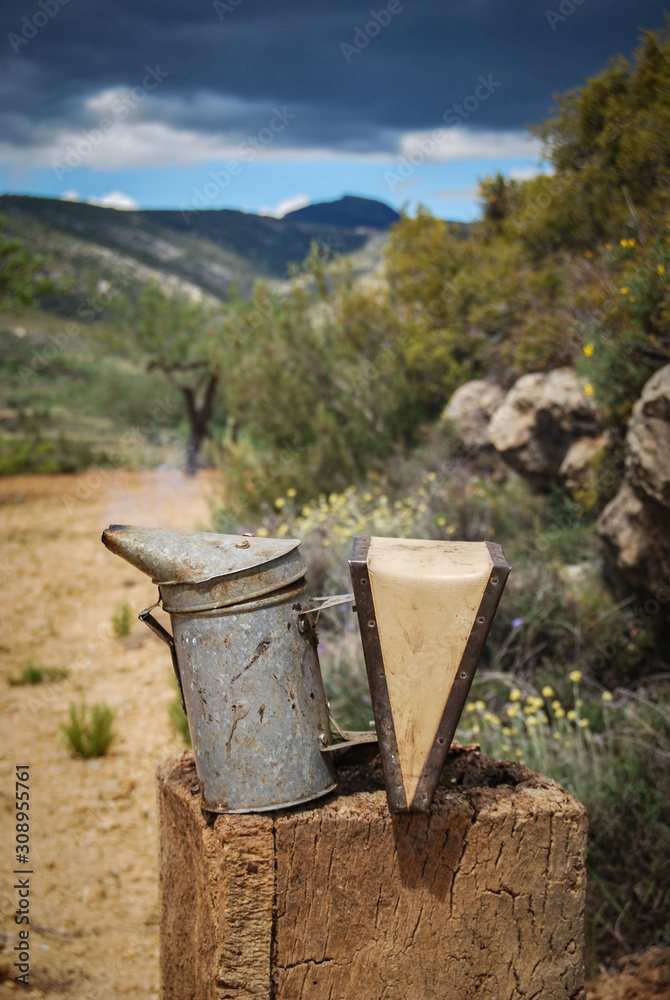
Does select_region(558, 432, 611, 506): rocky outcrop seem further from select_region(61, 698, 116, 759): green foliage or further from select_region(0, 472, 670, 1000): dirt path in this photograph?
select_region(61, 698, 116, 759): green foliage

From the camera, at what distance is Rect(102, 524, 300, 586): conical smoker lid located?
151 centimetres

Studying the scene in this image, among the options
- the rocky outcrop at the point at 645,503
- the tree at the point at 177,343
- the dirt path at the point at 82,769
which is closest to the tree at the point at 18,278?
the tree at the point at 177,343

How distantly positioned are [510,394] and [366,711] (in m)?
2.96

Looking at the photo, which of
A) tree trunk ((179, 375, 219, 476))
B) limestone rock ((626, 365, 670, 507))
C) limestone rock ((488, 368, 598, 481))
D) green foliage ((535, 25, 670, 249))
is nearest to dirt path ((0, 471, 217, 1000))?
limestone rock ((626, 365, 670, 507))

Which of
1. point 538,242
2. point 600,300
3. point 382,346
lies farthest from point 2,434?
point 600,300

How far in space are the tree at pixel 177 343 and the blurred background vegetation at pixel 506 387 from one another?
2.77 m

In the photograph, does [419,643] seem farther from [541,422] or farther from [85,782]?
[541,422]

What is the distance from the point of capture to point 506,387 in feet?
20.3

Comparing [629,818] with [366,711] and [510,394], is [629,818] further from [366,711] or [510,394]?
→ [510,394]

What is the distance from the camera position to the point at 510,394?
548 cm

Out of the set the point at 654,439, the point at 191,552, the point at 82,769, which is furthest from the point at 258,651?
the point at 82,769

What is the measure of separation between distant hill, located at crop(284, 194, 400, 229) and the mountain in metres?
16.0

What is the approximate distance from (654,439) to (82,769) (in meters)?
3.41

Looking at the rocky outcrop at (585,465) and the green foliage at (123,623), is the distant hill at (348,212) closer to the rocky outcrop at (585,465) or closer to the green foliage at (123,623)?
the rocky outcrop at (585,465)
